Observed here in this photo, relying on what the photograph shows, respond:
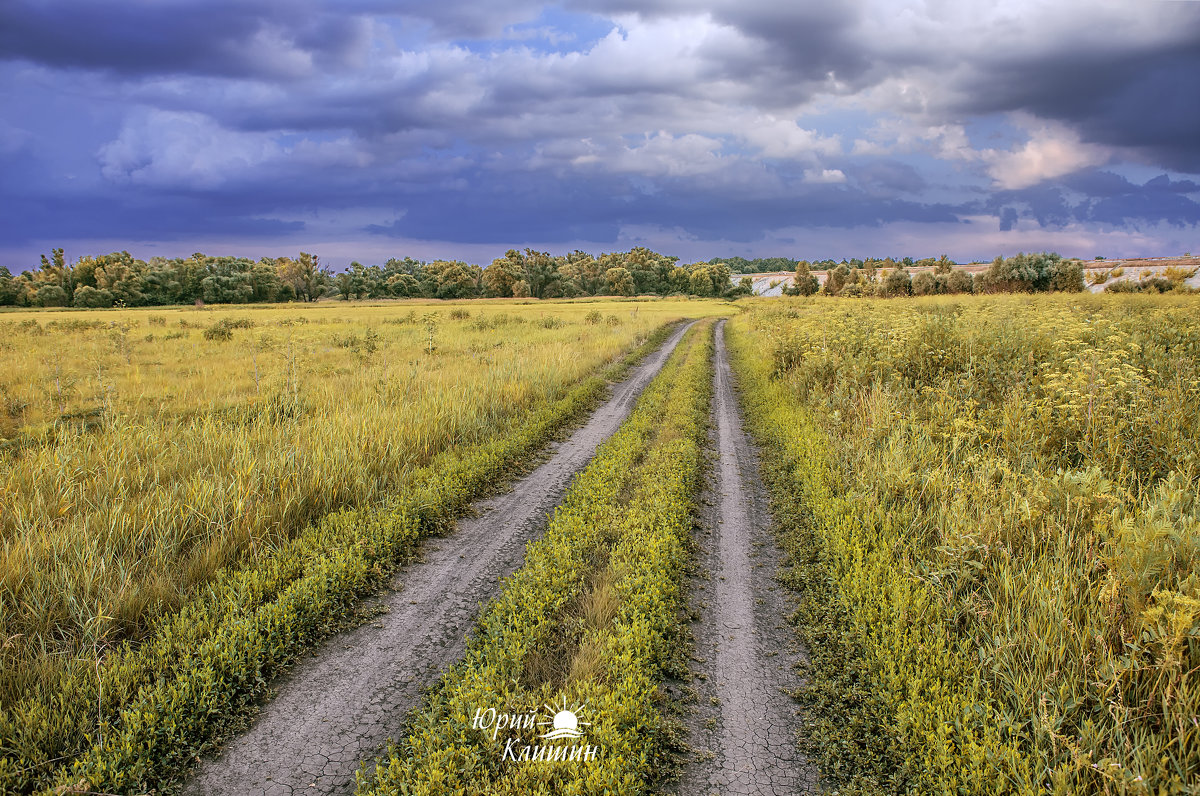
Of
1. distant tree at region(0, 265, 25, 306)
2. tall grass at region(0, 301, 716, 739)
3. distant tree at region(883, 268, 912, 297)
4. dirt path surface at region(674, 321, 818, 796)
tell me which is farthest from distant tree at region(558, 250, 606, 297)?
dirt path surface at region(674, 321, 818, 796)

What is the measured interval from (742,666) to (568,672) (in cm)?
151

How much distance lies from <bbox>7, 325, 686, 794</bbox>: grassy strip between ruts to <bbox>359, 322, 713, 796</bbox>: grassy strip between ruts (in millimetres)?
1417

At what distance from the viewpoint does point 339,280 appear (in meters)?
105

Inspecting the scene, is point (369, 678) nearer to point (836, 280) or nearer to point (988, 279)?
point (988, 279)

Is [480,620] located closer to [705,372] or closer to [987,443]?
[987,443]

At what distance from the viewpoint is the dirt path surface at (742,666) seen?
11.4ft

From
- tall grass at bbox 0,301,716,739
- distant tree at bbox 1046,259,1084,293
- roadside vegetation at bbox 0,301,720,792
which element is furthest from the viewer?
distant tree at bbox 1046,259,1084,293

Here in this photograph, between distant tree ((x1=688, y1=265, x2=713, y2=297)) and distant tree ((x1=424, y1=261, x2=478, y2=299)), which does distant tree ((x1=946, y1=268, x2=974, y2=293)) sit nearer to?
distant tree ((x1=688, y1=265, x2=713, y2=297))

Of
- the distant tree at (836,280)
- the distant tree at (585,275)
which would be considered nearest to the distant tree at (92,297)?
the distant tree at (585,275)

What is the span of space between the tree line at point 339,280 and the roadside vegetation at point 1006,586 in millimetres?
74954

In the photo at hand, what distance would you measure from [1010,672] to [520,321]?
37486mm

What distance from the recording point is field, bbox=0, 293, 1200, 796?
3.42 meters

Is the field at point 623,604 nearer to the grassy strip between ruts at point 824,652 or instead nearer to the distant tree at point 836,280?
the grassy strip between ruts at point 824,652

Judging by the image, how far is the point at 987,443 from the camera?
8.02 metres
